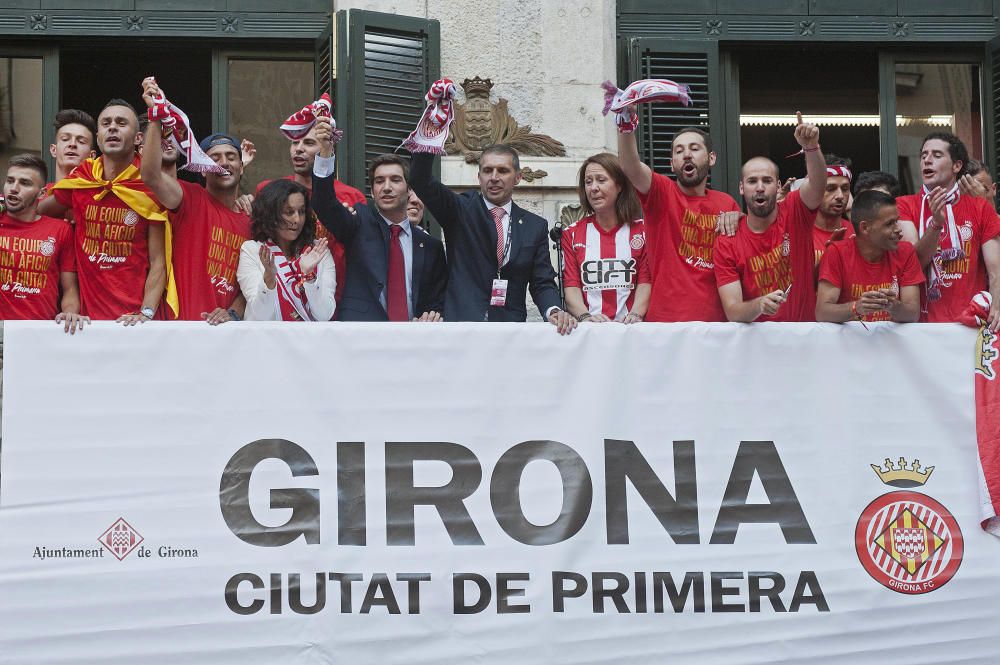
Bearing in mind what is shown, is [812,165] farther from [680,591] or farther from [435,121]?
[680,591]

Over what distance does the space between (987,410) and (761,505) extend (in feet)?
4.02

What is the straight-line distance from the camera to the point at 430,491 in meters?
6.93

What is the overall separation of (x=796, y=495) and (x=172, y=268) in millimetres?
3354

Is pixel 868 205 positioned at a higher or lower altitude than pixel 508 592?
higher

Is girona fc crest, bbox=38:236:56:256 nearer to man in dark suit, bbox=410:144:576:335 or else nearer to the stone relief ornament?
man in dark suit, bbox=410:144:576:335

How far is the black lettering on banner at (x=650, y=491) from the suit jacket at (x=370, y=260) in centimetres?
148

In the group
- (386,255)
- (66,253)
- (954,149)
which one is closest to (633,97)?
(386,255)

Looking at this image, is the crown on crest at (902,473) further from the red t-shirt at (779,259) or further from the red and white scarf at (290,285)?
the red and white scarf at (290,285)

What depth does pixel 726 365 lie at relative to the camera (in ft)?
23.5

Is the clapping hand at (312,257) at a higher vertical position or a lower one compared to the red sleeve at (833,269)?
higher

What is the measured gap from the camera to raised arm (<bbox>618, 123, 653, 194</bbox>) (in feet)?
24.3

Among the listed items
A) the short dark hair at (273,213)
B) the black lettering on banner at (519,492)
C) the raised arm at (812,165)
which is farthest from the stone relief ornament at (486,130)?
the black lettering on banner at (519,492)

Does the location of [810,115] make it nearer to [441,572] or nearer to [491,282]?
[491,282]

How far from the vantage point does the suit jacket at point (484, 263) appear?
25.7ft
